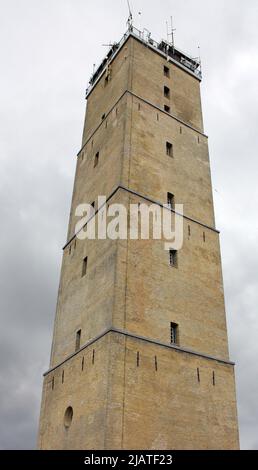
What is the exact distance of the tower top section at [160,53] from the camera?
114ft

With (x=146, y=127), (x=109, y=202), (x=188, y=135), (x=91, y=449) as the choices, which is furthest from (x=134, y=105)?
(x=91, y=449)

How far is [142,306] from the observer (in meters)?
22.7

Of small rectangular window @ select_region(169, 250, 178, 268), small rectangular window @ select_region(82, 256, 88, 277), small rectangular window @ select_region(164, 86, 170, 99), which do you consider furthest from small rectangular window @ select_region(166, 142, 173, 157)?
small rectangular window @ select_region(82, 256, 88, 277)

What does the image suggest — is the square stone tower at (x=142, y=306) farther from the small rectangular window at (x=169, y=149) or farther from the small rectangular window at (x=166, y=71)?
the small rectangular window at (x=166, y=71)

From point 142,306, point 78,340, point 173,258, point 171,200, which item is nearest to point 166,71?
point 171,200

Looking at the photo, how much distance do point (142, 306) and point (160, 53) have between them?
19.8 metres

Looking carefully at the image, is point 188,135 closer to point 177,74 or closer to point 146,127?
point 146,127

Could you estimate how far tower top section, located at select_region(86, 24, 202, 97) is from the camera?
114 feet

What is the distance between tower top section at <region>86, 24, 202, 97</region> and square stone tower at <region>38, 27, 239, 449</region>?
6.38ft

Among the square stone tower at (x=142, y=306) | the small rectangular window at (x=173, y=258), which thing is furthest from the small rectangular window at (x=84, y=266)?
the small rectangular window at (x=173, y=258)

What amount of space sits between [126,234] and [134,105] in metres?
9.37

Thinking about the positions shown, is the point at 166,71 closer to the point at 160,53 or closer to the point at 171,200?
the point at 160,53
